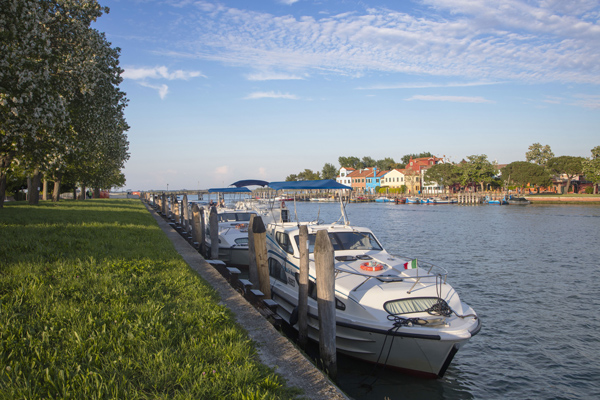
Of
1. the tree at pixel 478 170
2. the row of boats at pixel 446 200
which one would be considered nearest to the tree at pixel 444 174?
the tree at pixel 478 170

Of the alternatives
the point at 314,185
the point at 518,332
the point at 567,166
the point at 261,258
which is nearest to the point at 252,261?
the point at 261,258

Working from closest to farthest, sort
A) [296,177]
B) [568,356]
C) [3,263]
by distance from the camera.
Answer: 1. [3,263]
2. [568,356]
3. [296,177]

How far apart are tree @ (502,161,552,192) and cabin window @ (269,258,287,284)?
110 metres

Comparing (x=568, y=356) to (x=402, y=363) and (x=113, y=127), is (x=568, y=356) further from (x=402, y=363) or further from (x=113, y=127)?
(x=113, y=127)

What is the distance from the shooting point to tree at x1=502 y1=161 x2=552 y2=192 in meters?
106

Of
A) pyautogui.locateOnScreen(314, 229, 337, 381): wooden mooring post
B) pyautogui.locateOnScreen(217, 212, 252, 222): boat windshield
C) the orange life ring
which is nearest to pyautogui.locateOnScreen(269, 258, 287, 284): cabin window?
the orange life ring

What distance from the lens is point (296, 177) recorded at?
177 meters

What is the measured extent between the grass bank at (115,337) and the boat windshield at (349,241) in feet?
13.8

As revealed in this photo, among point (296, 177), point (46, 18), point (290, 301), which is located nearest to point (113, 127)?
point (46, 18)

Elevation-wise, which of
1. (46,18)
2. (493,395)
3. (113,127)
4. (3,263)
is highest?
(46,18)

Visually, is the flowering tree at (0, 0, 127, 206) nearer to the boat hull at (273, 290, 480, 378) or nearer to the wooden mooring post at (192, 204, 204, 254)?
the wooden mooring post at (192, 204, 204, 254)

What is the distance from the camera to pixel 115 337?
5.32 metres

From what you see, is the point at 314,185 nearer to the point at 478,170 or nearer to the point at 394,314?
the point at 394,314

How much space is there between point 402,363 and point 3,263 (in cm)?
780
